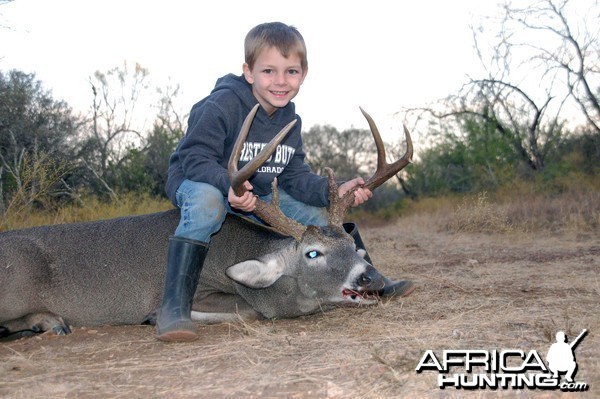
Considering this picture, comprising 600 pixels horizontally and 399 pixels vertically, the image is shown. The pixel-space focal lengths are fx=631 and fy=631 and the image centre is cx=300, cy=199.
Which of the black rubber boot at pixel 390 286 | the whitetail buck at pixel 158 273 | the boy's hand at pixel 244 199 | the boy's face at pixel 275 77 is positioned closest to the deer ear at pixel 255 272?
the whitetail buck at pixel 158 273

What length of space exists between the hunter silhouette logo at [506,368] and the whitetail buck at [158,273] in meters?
1.43

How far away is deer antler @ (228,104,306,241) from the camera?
4.07 m

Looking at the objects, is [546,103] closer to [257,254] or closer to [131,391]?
[257,254]

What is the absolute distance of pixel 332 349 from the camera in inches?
134

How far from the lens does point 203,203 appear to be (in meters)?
4.35

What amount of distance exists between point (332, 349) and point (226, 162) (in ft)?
6.59

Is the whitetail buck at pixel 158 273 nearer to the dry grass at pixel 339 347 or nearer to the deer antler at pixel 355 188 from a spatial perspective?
the deer antler at pixel 355 188

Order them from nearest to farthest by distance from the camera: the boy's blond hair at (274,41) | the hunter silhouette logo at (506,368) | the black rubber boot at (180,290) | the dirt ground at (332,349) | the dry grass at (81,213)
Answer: the hunter silhouette logo at (506,368) < the dirt ground at (332,349) < the black rubber boot at (180,290) < the boy's blond hair at (274,41) < the dry grass at (81,213)

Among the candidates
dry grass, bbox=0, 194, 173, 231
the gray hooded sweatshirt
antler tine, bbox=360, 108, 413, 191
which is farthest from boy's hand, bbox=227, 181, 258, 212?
dry grass, bbox=0, 194, 173, 231

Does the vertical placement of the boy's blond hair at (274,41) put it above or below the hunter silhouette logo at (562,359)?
above

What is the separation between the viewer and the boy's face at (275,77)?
4.78 meters

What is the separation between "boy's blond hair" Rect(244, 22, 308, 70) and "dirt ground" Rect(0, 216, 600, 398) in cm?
201

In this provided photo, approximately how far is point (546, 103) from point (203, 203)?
60.0 feet

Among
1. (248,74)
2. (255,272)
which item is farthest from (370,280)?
(248,74)
